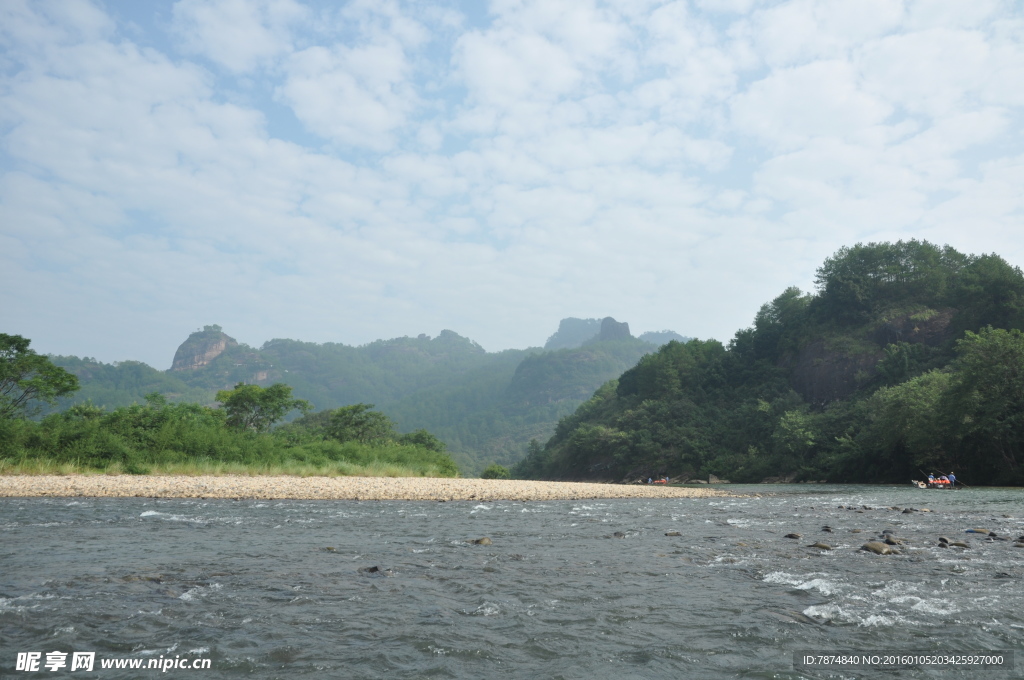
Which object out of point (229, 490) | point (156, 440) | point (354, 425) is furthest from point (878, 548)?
point (354, 425)

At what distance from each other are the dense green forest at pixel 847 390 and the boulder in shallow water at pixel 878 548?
116 feet

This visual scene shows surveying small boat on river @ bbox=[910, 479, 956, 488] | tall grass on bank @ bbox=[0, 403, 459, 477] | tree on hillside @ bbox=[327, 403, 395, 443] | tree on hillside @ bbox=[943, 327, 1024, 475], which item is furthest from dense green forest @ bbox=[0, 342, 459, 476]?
tree on hillside @ bbox=[943, 327, 1024, 475]

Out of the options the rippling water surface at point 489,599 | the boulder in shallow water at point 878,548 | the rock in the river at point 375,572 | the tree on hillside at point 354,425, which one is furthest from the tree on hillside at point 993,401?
the tree on hillside at point 354,425

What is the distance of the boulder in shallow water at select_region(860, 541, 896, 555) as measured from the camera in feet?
34.6

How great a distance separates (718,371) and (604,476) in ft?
81.5

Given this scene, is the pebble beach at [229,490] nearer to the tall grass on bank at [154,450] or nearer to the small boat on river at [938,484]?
the tall grass on bank at [154,450]

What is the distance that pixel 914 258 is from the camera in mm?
77688

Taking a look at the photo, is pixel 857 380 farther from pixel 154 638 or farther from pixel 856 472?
pixel 154 638

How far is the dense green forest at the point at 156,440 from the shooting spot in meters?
28.0

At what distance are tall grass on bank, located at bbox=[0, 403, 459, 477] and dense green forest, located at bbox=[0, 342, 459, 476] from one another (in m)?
0.04

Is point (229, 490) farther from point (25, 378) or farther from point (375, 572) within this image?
point (25, 378)

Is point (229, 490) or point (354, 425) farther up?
point (354, 425)

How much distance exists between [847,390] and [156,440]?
230 ft

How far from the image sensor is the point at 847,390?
228 feet
